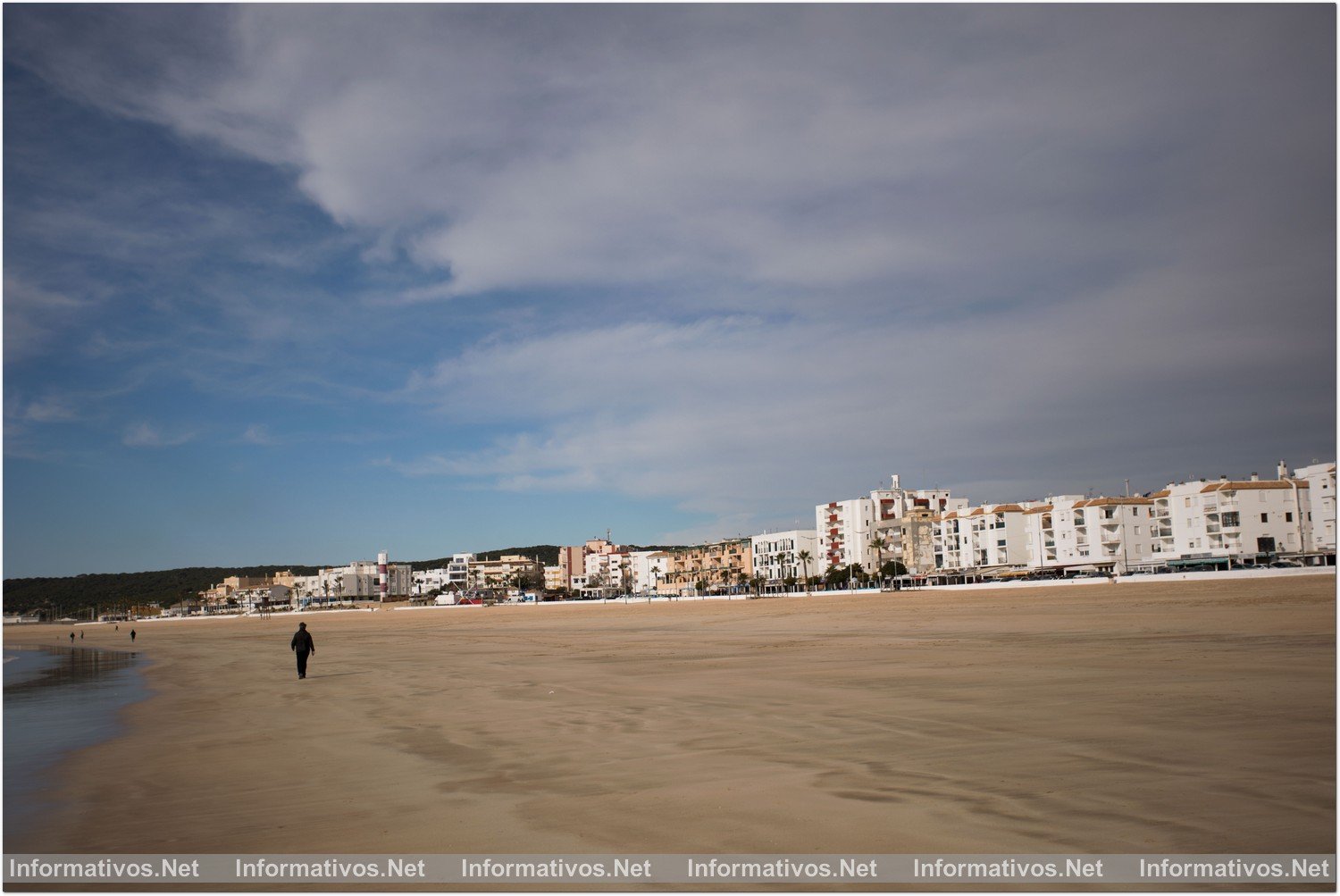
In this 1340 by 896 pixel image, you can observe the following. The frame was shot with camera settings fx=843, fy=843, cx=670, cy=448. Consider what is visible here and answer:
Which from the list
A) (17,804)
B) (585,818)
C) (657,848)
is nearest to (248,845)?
(585,818)

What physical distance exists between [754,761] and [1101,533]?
112988mm

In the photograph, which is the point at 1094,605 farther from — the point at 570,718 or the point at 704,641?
the point at 570,718

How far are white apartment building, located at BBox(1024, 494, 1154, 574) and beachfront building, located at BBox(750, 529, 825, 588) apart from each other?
47.0m

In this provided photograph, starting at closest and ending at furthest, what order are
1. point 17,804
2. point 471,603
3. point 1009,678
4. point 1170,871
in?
1. point 1170,871
2. point 17,804
3. point 1009,678
4. point 471,603

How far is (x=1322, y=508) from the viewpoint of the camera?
89062 millimetres

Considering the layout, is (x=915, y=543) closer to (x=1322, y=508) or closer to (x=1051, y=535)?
(x=1051, y=535)

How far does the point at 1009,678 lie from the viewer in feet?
50.2

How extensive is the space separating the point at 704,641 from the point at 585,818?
25542 millimetres

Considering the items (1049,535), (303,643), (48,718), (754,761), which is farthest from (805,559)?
(754,761)

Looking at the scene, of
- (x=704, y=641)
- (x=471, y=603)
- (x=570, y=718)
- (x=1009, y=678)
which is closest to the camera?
(x=570, y=718)

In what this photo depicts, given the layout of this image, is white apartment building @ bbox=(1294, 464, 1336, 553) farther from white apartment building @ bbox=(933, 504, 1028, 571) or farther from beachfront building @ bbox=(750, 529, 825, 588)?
beachfront building @ bbox=(750, 529, 825, 588)

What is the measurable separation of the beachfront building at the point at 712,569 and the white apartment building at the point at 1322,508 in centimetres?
9321

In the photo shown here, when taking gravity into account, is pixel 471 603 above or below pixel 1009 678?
below

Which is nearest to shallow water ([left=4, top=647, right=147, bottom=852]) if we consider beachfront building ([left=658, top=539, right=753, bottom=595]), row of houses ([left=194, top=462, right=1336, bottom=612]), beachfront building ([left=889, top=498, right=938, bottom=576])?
row of houses ([left=194, top=462, right=1336, bottom=612])
